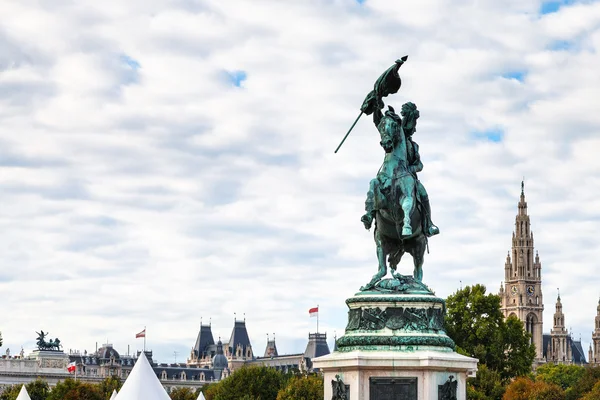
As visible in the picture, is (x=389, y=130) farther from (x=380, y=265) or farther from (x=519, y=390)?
(x=519, y=390)

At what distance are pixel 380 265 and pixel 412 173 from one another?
2.02m

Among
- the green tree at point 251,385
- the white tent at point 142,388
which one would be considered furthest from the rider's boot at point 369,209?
the green tree at point 251,385

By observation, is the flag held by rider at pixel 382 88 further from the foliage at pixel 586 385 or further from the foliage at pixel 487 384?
the foliage at pixel 586 385

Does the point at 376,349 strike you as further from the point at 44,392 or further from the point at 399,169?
the point at 44,392

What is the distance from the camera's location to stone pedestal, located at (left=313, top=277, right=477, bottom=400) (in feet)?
77.0

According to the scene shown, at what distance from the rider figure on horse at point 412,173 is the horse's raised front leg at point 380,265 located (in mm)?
368

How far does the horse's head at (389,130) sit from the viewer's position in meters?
25.3

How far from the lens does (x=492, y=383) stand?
7619 cm

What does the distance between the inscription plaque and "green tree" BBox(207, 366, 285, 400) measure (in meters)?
80.4

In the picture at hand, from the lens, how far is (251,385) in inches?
4099

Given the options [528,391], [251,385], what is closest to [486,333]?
[528,391]

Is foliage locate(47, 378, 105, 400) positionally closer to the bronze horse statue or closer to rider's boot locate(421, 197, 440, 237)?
the bronze horse statue

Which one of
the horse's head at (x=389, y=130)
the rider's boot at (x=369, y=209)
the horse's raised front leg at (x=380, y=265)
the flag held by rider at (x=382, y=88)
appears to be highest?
the flag held by rider at (x=382, y=88)

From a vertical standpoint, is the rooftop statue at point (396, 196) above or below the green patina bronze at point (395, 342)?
above
